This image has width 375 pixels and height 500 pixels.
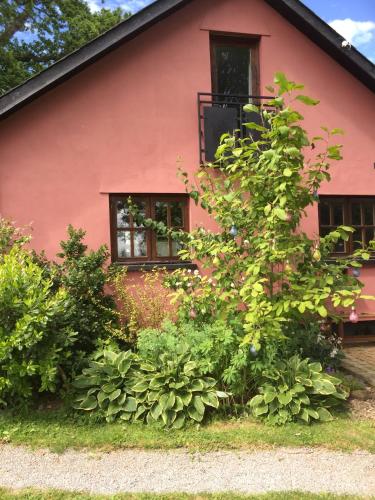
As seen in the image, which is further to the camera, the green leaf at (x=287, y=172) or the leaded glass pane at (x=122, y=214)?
the leaded glass pane at (x=122, y=214)

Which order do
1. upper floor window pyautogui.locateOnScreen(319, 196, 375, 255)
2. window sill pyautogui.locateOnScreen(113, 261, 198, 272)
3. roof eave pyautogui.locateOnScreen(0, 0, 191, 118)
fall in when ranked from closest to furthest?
roof eave pyautogui.locateOnScreen(0, 0, 191, 118) → window sill pyautogui.locateOnScreen(113, 261, 198, 272) → upper floor window pyautogui.locateOnScreen(319, 196, 375, 255)

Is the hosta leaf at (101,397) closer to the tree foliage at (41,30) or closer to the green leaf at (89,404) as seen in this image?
the green leaf at (89,404)

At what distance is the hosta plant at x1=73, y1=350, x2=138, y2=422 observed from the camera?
4551 mm

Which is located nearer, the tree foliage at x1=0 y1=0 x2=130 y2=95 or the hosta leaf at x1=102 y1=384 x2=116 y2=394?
the hosta leaf at x1=102 y1=384 x2=116 y2=394

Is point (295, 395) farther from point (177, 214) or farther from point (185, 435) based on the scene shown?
point (177, 214)

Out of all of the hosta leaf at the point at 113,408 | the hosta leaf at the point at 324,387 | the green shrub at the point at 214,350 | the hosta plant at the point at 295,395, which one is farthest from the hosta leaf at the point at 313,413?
the hosta leaf at the point at 113,408

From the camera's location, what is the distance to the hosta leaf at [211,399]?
174 inches

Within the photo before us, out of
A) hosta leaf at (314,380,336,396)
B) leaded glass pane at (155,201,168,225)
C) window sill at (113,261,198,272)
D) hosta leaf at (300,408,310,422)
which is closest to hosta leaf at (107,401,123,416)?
hosta leaf at (300,408,310,422)

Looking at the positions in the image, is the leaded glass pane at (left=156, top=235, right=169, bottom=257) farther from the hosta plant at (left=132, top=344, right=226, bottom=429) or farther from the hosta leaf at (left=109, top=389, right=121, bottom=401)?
the hosta leaf at (left=109, top=389, right=121, bottom=401)

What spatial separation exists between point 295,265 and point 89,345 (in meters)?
2.81

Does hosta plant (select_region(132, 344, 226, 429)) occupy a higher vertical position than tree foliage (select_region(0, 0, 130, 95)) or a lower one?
lower

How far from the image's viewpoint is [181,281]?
5.24 metres

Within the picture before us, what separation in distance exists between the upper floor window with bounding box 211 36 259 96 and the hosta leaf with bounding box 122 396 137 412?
5192 mm

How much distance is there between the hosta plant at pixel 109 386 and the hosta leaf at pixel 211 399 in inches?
29.7
